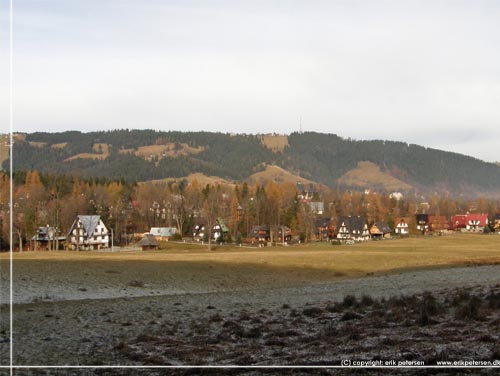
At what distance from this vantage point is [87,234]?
10881cm

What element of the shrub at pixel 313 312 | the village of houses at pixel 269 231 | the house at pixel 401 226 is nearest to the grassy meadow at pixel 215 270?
the shrub at pixel 313 312

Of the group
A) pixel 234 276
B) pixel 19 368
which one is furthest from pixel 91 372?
pixel 234 276

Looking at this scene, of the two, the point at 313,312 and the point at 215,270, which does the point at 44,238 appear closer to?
the point at 215,270

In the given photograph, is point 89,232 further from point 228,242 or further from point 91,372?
point 91,372

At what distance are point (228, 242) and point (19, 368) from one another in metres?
110

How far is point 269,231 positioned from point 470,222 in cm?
8952

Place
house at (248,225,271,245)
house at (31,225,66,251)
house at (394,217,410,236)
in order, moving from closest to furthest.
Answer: house at (31,225,66,251)
house at (248,225,271,245)
house at (394,217,410,236)

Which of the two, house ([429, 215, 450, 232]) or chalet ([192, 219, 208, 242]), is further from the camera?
house ([429, 215, 450, 232])

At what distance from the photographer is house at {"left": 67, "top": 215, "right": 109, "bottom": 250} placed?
10625 centimetres

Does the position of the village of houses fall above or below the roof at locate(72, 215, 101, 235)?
below

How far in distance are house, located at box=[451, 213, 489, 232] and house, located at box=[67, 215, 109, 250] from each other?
121 meters

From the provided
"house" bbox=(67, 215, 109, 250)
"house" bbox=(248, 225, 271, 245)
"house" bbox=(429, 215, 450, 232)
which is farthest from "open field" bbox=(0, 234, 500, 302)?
"house" bbox=(429, 215, 450, 232)

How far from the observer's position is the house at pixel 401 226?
168125mm

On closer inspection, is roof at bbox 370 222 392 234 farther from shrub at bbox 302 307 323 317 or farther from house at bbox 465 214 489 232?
shrub at bbox 302 307 323 317
